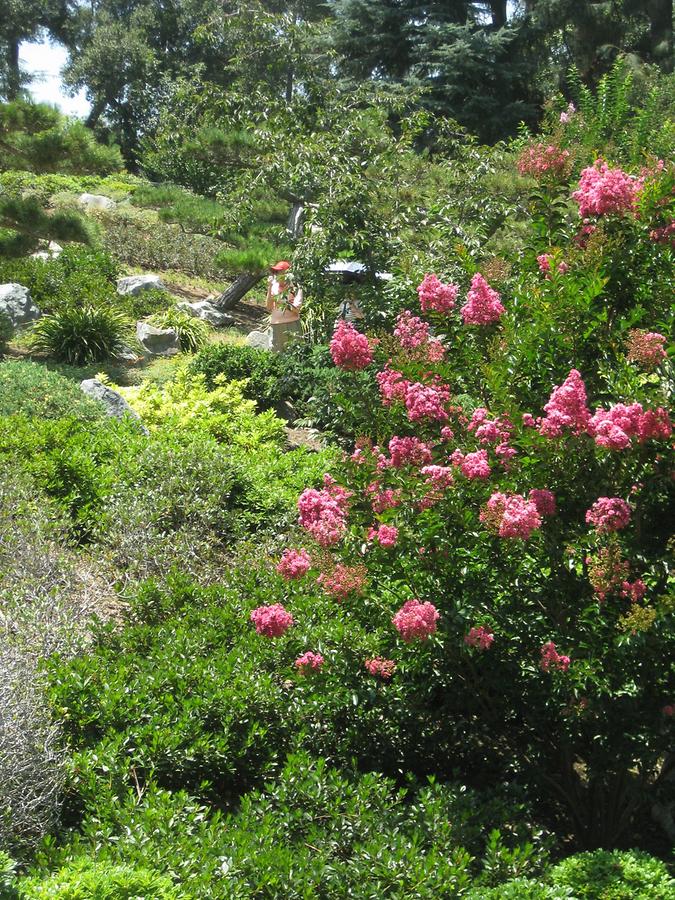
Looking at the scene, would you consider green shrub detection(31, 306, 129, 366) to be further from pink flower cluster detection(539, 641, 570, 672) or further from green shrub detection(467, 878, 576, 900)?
green shrub detection(467, 878, 576, 900)

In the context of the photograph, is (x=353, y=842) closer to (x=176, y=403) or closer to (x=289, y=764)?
(x=289, y=764)

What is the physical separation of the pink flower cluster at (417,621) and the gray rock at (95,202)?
18585mm

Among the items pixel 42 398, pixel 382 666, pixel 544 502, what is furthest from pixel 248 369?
pixel 544 502

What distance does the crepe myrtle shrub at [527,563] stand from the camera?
2.80 m

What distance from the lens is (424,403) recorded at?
10.4 ft

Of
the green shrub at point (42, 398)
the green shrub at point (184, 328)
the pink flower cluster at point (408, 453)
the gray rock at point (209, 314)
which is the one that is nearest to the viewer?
the pink flower cluster at point (408, 453)

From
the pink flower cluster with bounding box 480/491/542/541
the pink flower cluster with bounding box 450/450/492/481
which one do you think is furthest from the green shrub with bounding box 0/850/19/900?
the pink flower cluster with bounding box 450/450/492/481

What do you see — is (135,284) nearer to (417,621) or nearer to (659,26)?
(417,621)

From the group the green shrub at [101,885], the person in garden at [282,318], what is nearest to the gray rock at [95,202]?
the person in garden at [282,318]

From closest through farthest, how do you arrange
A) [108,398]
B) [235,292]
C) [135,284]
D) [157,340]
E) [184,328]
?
[108,398], [157,340], [184,328], [135,284], [235,292]

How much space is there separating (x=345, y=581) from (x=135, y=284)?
1163cm

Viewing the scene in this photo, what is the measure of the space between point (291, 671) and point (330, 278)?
5916 millimetres

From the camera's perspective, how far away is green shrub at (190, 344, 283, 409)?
9.38m

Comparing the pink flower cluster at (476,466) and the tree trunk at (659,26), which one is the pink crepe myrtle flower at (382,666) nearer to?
the pink flower cluster at (476,466)
